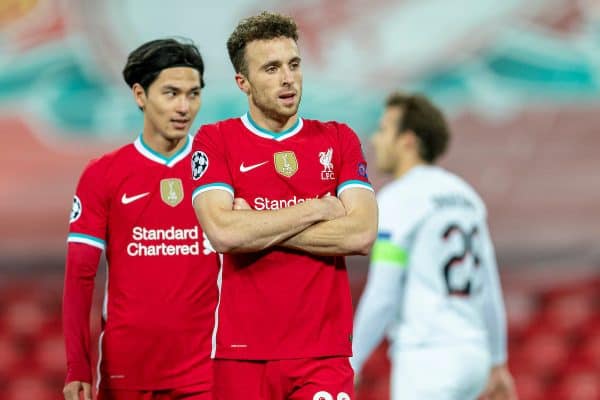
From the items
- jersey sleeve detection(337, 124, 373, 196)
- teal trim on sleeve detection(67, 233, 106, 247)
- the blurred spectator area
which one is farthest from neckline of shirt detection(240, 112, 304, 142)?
the blurred spectator area

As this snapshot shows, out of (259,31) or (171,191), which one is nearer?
(259,31)

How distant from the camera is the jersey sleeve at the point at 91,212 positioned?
13.1 feet

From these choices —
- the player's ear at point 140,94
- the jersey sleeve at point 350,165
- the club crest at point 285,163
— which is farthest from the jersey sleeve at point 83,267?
the jersey sleeve at point 350,165

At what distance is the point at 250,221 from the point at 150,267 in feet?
2.50

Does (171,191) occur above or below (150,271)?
above

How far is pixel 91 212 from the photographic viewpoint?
13.2 ft

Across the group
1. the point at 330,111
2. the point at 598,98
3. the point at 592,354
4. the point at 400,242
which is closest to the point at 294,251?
the point at 400,242

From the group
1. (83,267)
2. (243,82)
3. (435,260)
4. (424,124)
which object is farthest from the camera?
(424,124)

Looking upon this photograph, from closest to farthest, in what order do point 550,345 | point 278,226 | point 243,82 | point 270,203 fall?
point 278,226 < point 270,203 < point 243,82 < point 550,345

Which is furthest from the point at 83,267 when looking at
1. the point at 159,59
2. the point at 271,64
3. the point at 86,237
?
the point at 271,64

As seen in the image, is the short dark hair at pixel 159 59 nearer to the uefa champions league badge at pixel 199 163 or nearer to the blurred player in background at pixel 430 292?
the uefa champions league badge at pixel 199 163

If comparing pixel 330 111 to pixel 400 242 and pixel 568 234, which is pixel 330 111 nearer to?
pixel 568 234

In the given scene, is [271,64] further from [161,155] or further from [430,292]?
[430,292]

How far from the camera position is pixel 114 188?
13.2 feet
